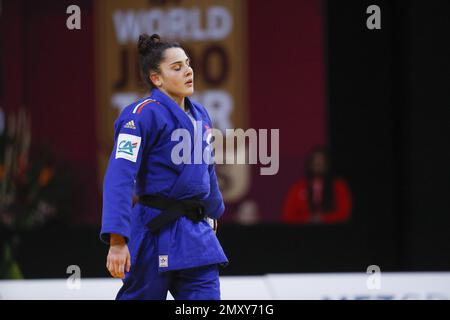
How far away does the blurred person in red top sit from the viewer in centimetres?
628

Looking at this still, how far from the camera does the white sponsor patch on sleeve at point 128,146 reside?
8.74 ft

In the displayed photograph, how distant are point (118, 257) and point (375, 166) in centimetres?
421

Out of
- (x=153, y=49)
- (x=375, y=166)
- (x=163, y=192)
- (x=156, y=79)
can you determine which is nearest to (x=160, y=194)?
(x=163, y=192)

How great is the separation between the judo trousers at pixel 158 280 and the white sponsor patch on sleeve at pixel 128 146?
33cm

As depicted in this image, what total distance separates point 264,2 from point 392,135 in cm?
163

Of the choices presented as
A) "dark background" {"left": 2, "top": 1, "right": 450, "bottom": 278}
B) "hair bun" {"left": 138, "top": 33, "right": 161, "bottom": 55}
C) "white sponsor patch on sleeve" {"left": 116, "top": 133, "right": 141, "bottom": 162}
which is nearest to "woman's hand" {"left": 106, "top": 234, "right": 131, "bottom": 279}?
"white sponsor patch on sleeve" {"left": 116, "top": 133, "right": 141, "bottom": 162}

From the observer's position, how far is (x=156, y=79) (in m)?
2.86

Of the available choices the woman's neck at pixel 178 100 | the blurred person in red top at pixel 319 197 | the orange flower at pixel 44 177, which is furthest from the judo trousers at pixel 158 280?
the orange flower at pixel 44 177

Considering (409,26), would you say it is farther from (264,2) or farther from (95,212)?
(95,212)

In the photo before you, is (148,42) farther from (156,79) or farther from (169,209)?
(169,209)

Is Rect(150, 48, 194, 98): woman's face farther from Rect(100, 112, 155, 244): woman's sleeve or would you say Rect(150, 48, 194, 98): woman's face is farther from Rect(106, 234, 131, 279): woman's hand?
Rect(106, 234, 131, 279): woman's hand

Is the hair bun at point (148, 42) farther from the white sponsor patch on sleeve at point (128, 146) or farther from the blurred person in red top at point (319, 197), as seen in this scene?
the blurred person in red top at point (319, 197)

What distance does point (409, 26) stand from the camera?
236 inches
